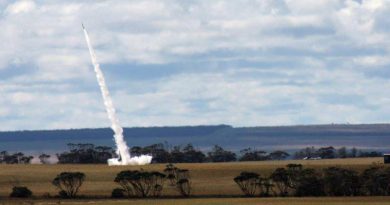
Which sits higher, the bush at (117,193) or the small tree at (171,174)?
the small tree at (171,174)

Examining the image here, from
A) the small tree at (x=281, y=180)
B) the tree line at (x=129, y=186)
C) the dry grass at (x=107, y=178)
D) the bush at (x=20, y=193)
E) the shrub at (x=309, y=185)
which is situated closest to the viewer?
the shrub at (x=309, y=185)

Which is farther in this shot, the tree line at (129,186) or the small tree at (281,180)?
the small tree at (281,180)

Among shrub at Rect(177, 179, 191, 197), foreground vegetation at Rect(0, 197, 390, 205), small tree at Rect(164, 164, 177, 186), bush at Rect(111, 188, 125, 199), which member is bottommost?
foreground vegetation at Rect(0, 197, 390, 205)

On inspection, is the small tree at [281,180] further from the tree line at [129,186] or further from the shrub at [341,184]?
the tree line at [129,186]

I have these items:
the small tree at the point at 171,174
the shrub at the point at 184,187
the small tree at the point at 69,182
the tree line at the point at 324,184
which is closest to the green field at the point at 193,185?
the shrub at the point at 184,187

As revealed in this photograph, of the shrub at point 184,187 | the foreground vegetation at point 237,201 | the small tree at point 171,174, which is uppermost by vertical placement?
the small tree at point 171,174

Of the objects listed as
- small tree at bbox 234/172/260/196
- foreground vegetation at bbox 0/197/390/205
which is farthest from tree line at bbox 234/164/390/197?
foreground vegetation at bbox 0/197/390/205

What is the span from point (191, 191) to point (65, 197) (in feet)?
51.5

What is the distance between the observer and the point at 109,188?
155m

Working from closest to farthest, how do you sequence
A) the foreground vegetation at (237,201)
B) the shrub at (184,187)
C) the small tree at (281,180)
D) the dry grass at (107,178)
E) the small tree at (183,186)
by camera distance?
1. the foreground vegetation at (237,201)
2. the shrub at (184,187)
3. the small tree at (183,186)
4. the small tree at (281,180)
5. the dry grass at (107,178)

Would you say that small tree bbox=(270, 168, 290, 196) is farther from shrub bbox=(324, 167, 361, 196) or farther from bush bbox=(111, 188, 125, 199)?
bush bbox=(111, 188, 125, 199)

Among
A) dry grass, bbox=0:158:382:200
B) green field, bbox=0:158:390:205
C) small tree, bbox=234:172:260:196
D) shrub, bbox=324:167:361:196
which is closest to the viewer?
green field, bbox=0:158:390:205

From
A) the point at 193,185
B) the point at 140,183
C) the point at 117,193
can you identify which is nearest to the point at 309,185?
the point at 193,185

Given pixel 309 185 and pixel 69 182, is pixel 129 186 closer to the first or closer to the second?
pixel 69 182
